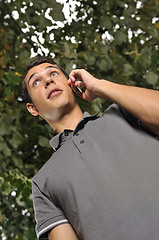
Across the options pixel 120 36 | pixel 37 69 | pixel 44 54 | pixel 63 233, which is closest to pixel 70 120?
pixel 37 69

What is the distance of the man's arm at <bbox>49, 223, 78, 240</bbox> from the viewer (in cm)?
82

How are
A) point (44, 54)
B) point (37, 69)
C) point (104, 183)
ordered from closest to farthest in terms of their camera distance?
point (104, 183) → point (37, 69) → point (44, 54)

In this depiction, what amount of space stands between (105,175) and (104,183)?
0.02m

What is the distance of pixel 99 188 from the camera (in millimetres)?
777

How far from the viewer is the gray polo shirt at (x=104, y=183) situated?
0.74m

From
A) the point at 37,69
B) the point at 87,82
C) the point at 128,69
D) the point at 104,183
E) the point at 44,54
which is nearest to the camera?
the point at 104,183

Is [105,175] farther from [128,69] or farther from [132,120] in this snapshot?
[128,69]

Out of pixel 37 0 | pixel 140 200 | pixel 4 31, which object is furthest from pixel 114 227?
pixel 4 31

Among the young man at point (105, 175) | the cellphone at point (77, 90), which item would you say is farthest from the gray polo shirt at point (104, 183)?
the cellphone at point (77, 90)

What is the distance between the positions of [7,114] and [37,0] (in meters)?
0.53

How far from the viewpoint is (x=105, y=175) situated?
78 cm

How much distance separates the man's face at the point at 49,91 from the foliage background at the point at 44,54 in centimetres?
30

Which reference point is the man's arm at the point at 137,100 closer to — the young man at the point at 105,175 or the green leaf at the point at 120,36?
the young man at the point at 105,175

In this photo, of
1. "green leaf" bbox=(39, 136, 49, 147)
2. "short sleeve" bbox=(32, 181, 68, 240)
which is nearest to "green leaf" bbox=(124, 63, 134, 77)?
"green leaf" bbox=(39, 136, 49, 147)
